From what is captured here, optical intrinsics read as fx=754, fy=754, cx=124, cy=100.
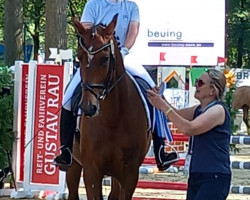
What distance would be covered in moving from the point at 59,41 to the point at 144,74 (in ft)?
Result: 28.2

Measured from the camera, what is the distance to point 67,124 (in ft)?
24.3

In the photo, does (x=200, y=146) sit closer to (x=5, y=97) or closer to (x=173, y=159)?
(x=173, y=159)

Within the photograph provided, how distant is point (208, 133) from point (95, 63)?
1135 mm

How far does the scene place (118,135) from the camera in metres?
6.79

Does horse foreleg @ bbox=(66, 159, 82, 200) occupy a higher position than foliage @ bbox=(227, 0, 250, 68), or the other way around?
foliage @ bbox=(227, 0, 250, 68)

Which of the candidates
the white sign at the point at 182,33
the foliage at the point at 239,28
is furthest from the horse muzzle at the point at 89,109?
the foliage at the point at 239,28

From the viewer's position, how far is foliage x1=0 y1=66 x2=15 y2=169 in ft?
34.2

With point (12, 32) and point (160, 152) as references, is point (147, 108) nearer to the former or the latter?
point (160, 152)

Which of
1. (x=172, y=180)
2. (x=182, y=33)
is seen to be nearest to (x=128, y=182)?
(x=172, y=180)

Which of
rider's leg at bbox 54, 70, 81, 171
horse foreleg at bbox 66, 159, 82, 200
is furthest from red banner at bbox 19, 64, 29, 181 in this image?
rider's leg at bbox 54, 70, 81, 171

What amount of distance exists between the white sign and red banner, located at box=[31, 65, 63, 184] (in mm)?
5257

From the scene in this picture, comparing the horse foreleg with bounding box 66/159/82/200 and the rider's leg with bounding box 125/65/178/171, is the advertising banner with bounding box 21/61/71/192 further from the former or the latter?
the rider's leg with bounding box 125/65/178/171

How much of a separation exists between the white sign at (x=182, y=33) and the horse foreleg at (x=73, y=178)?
23.3 feet

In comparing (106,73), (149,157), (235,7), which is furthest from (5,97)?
(235,7)
